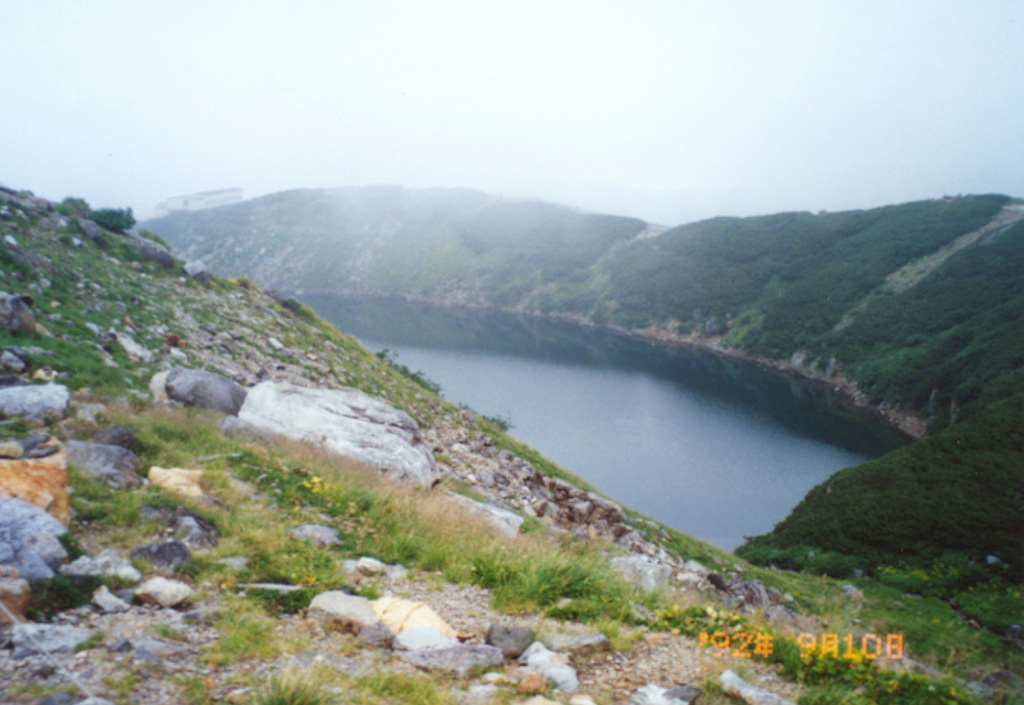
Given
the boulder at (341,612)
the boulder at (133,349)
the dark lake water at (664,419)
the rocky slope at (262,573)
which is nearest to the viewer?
the rocky slope at (262,573)

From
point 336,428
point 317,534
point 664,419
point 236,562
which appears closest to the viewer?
point 236,562

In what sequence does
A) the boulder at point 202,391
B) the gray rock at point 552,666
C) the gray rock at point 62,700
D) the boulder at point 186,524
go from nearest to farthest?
the gray rock at point 62,700
the gray rock at point 552,666
the boulder at point 186,524
the boulder at point 202,391

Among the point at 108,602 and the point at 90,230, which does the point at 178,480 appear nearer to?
the point at 108,602

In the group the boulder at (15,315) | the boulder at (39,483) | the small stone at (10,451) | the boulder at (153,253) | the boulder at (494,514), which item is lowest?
the boulder at (494,514)

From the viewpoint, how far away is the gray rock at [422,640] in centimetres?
480

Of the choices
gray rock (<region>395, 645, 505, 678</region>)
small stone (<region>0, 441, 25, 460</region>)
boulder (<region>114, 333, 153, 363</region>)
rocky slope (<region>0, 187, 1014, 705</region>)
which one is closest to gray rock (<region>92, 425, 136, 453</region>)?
rocky slope (<region>0, 187, 1014, 705</region>)

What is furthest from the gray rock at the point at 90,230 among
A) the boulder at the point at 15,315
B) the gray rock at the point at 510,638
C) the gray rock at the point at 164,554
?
the gray rock at the point at 510,638

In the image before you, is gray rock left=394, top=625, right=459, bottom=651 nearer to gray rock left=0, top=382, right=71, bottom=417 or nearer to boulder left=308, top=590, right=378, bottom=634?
boulder left=308, top=590, right=378, bottom=634

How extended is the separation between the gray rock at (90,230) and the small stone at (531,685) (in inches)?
866

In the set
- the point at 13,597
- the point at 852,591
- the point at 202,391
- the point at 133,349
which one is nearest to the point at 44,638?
the point at 13,597

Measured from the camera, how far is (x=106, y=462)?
6.98m

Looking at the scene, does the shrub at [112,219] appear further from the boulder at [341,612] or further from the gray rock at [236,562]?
the boulder at [341,612]

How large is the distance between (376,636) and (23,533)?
3.36 m
